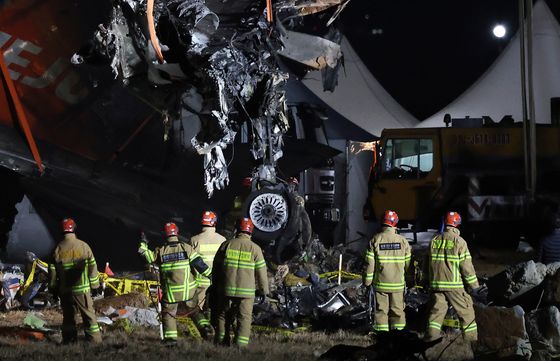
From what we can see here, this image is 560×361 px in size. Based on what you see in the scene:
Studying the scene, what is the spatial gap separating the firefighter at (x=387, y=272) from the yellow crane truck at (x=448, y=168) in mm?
6779

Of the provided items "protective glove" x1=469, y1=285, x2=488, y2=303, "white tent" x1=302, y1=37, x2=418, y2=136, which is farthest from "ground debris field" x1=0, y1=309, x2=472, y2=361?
"white tent" x1=302, y1=37, x2=418, y2=136

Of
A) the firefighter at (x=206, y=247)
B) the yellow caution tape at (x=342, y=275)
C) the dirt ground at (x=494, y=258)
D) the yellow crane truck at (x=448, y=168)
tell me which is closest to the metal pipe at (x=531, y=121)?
Result: the yellow crane truck at (x=448, y=168)

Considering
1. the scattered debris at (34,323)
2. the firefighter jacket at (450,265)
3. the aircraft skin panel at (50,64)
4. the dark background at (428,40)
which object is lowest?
the scattered debris at (34,323)

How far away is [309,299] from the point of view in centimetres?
1147

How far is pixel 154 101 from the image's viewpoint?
15.5 metres

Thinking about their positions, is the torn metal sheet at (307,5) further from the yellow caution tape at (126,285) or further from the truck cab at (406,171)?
the yellow caution tape at (126,285)

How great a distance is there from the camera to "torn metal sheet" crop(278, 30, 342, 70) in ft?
49.7

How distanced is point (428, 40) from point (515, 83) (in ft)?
17.8

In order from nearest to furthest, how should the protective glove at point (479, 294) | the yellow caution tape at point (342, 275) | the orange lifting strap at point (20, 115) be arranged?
the protective glove at point (479, 294)
the yellow caution tape at point (342, 275)
the orange lifting strap at point (20, 115)

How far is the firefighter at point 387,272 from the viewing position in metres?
9.64

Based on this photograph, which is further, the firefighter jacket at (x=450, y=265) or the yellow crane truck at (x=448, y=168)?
the yellow crane truck at (x=448, y=168)

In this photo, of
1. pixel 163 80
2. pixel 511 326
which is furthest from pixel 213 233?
pixel 163 80

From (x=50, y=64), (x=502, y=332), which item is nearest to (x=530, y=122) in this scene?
(x=502, y=332)

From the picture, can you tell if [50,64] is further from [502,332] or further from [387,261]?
[502,332]
